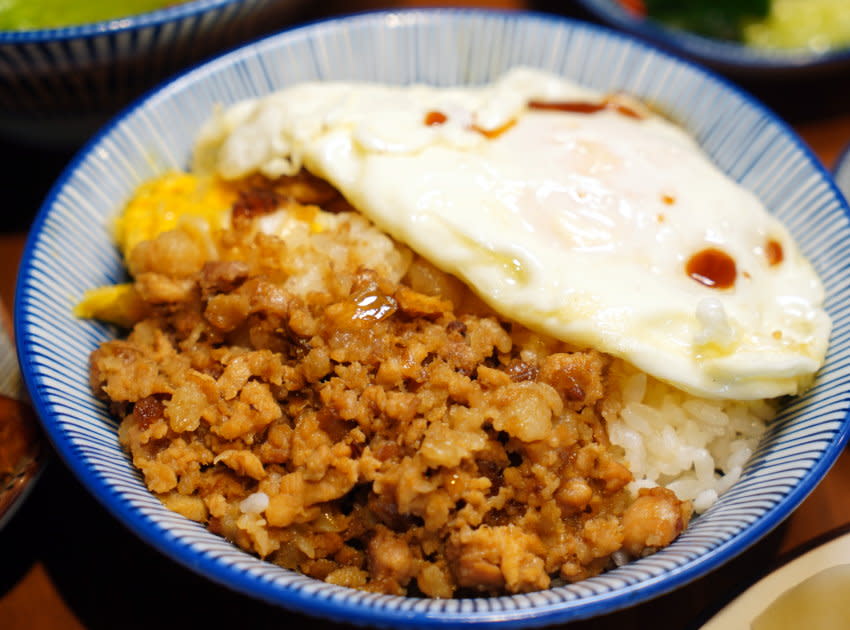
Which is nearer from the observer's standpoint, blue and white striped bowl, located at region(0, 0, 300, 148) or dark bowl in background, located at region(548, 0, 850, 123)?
blue and white striped bowl, located at region(0, 0, 300, 148)

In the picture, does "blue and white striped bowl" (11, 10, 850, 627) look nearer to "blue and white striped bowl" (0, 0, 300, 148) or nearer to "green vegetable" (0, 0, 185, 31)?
"blue and white striped bowl" (0, 0, 300, 148)

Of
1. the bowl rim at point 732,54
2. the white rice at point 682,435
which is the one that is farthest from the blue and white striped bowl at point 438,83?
the bowl rim at point 732,54

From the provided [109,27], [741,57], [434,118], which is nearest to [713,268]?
[434,118]

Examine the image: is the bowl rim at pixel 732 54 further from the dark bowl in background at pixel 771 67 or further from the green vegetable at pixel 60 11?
the green vegetable at pixel 60 11

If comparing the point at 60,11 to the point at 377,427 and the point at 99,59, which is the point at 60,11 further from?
the point at 377,427

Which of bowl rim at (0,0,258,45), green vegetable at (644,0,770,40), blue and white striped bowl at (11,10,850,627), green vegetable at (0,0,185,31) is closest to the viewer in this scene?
blue and white striped bowl at (11,10,850,627)

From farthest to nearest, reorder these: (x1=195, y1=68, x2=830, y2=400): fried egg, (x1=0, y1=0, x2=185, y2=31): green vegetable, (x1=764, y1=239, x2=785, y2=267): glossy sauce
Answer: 1. (x1=0, y1=0, x2=185, y2=31): green vegetable
2. (x1=764, y1=239, x2=785, y2=267): glossy sauce
3. (x1=195, y1=68, x2=830, y2=400): fried egg

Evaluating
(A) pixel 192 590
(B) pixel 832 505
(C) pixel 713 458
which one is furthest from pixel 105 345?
(B) pixel 832 505

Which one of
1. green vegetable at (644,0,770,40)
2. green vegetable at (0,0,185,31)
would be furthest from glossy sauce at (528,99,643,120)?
green vegetable at (0,0,185,31)
